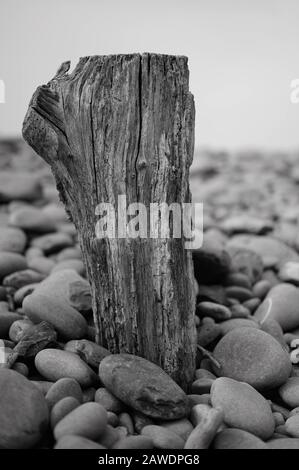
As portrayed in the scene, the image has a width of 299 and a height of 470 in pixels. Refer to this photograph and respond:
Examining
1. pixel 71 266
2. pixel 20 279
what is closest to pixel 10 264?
pixel 20 279

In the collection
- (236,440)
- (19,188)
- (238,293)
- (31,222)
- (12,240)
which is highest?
(19,188)

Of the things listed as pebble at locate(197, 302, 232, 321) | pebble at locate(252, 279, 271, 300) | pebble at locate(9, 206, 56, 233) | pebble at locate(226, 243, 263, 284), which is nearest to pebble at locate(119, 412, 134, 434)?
pebble at locate(197, 302, 232, 321)

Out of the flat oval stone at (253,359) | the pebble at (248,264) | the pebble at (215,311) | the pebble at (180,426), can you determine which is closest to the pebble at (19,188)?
the pebble at (248,264)

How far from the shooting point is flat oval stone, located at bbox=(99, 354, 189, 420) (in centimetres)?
301

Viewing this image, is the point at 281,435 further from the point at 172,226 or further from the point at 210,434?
the point at 172,226

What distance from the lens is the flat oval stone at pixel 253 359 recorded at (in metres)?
3.59

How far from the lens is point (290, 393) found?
359cm

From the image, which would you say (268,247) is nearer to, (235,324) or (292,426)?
(235,324)

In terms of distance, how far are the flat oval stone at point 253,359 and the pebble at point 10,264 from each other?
2.27 m

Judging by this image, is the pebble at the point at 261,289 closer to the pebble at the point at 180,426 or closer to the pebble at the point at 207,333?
the pebble at the point at 207,333

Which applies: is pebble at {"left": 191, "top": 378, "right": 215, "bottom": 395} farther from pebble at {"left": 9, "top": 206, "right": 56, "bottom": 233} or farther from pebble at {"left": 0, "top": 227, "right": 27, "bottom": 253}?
pebble at {"left": 9, "top": 206, "right": 56, "bottom": 233}

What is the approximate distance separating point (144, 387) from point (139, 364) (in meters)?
0.18

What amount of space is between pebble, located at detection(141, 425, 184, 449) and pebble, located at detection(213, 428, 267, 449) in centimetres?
21

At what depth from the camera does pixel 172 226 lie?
3217 millimetres
